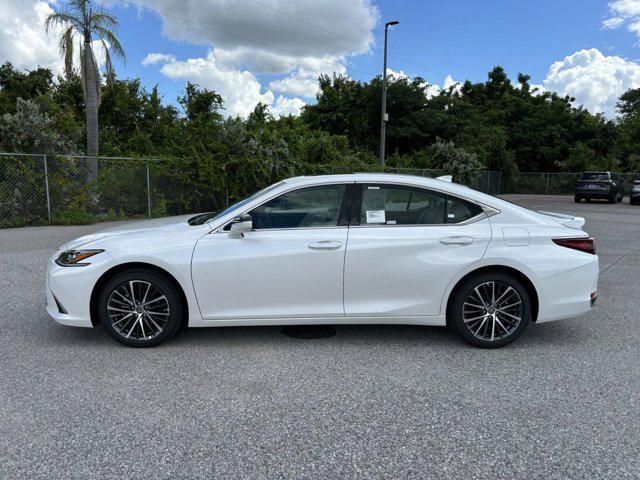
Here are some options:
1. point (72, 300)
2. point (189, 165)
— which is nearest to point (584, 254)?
point (72, 300)

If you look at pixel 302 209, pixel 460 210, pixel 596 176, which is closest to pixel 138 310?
pixel 302 209

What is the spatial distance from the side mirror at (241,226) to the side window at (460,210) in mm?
1744

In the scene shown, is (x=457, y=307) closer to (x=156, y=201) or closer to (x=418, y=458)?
(x=418, y=458)

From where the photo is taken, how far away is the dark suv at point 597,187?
26.2 m

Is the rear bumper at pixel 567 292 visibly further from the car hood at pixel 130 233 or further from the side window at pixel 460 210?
the car hood at pixel 130 233

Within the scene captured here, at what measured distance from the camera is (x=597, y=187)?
26.3 metres

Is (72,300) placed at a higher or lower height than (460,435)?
higher

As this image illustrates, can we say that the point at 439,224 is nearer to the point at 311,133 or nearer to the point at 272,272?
the point at 272,272

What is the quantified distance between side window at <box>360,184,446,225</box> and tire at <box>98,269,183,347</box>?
184 centimetres

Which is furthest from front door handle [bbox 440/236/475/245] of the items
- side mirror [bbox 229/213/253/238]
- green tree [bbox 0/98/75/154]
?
green tree [bbox 0/98/75/154]

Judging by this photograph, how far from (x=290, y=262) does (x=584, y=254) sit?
258 centimetres

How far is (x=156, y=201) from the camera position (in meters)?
14.5

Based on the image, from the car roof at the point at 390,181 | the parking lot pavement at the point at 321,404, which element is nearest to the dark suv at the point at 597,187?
the parking lot pavement at the point at 321,404

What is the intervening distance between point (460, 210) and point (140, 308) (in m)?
2.93
